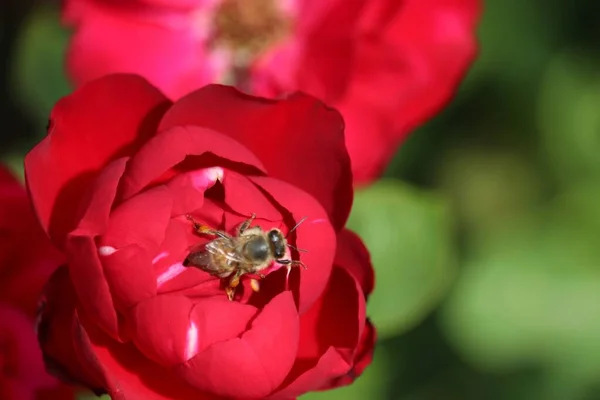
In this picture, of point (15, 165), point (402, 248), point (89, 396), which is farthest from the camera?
point (15, 165)

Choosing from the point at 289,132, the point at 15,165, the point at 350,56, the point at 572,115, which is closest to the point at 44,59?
the point at 15,165

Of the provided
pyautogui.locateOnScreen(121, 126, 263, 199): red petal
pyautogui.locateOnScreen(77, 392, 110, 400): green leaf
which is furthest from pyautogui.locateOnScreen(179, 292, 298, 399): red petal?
pyautogui.locateOnScreen(77, 392, 110, 400): green leaf

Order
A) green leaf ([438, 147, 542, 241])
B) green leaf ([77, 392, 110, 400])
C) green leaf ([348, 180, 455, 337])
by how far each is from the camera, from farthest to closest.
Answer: green leaf ([438, 147, 542, 241])
green leaf ([348, 180, 455, 337])
green leaf ([77, 392, 110, 400])

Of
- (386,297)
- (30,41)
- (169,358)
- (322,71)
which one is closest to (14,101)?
(30,41)

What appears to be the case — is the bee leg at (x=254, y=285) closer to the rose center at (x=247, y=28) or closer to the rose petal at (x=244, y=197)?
the rose petal at (x=244, y=197)

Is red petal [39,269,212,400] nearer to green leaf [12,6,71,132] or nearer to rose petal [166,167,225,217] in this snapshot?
rose petal [166,167,225,217]

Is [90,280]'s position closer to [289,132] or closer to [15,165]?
[289,132]
